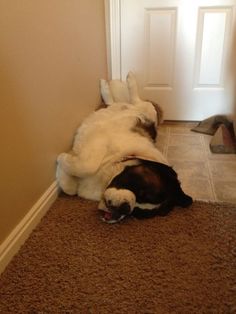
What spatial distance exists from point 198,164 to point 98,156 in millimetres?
719

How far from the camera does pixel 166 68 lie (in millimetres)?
2441

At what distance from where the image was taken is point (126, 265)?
3.81ft

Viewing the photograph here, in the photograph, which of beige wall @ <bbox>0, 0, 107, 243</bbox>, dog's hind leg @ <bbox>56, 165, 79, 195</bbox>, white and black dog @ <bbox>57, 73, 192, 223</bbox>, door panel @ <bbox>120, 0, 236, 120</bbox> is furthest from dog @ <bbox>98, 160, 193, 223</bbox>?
door panel @ <bbox>120, 0, 236, 120</bbox>

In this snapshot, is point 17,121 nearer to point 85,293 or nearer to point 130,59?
point 85,293

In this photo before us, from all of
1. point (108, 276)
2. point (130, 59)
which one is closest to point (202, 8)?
point (130, 59)

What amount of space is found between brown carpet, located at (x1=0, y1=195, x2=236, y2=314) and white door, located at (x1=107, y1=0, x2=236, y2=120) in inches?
48.9

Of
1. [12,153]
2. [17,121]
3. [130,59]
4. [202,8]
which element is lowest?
[12,153]

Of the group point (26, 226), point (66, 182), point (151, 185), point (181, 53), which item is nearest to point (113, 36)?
point (181, 53)

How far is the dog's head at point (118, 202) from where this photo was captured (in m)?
1.22

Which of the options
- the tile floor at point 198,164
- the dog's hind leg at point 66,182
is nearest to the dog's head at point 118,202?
the dog's hind leg at point 66,182

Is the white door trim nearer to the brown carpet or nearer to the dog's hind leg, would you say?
the dog's hind leg

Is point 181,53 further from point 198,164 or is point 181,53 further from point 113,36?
point 198,164

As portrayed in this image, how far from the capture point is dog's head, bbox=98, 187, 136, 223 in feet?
4.01

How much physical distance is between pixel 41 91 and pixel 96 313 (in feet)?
3.07
